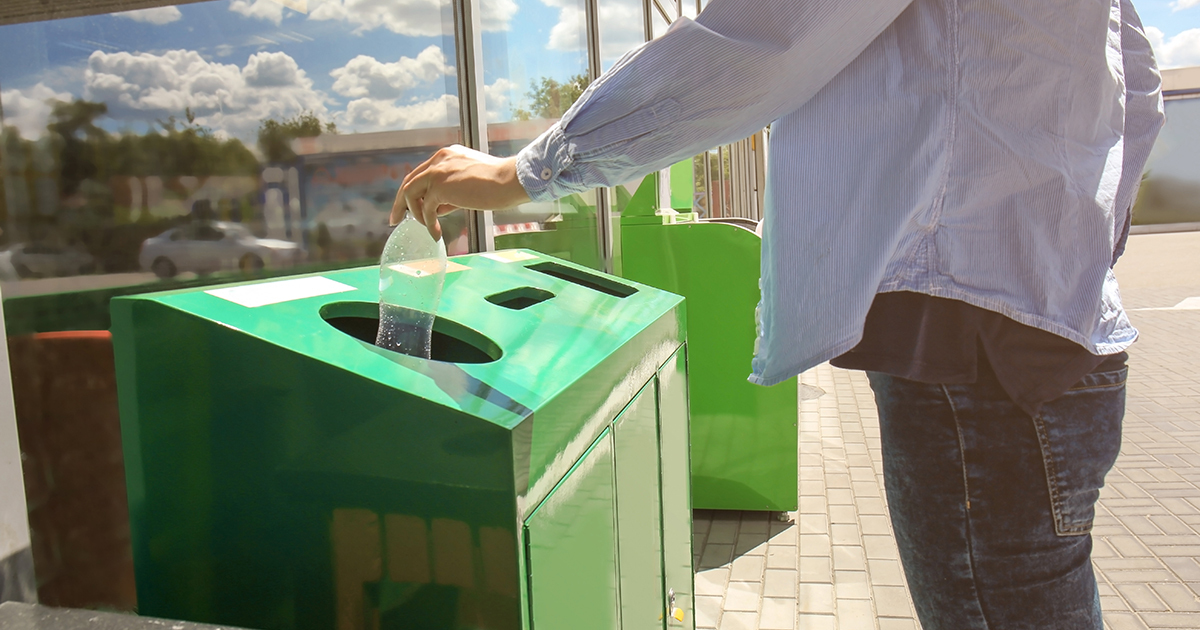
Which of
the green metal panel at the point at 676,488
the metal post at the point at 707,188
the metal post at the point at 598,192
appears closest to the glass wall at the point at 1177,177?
the metal post at the point at 707,188

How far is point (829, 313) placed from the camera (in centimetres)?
110

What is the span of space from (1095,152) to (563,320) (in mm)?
810

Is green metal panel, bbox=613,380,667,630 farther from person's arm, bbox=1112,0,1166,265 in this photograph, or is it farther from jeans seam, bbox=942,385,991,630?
person's arm, bbox=1112,0,1166,265

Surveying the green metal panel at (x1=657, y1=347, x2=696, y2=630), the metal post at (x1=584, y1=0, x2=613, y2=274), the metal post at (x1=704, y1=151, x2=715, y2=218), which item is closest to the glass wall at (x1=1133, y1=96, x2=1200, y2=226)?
the metal post at (x1=704, y1=151, x2=715, y2=218)

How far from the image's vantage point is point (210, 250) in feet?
5.51

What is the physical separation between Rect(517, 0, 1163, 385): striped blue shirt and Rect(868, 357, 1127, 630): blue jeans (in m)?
0.11

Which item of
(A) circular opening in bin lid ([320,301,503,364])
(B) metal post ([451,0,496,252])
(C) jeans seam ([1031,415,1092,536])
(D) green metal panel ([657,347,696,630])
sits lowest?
(D) green metal panel ([657,347,696,630])

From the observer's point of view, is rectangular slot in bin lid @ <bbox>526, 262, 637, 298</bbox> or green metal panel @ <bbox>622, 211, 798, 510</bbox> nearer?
rectangular slot in bin lid @ <bbox>526, 262, 637, 298</bbox>

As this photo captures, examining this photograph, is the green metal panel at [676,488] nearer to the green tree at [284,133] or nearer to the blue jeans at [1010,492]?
the blue jeans at [1010,492]

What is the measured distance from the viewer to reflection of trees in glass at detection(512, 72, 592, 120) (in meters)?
3.45

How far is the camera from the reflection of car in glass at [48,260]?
1305 mm

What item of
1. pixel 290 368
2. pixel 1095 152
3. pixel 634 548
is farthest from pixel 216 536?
pixel 1095 152

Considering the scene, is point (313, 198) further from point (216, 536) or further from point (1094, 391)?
point (1094, 391)

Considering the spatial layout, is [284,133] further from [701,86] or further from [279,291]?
[701,86]
